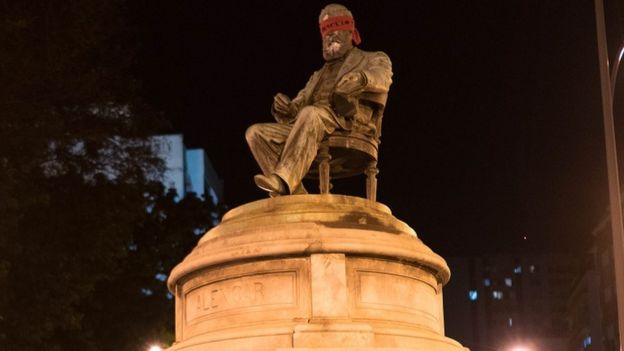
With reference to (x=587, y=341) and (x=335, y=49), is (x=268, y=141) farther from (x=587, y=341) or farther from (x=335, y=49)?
(x=587, y=341)

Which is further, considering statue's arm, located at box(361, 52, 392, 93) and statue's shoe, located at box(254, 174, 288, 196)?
statue's arm, located at box(361, 52, 392, 93)

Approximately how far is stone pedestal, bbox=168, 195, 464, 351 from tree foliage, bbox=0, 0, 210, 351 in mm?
8354

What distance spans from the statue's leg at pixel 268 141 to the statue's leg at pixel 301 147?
438 millimetres

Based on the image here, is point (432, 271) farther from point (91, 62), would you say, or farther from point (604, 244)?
point (604, 244)

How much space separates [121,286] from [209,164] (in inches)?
1808

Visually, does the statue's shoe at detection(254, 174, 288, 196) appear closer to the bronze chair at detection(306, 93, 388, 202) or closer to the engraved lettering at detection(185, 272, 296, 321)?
the bronze chair at detection(306, 93, 388, 202)

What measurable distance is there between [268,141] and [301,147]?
686mm

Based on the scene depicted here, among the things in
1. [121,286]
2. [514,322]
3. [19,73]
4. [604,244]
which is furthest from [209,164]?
[19,73]

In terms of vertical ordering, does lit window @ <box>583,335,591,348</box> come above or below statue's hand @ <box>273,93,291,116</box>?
above

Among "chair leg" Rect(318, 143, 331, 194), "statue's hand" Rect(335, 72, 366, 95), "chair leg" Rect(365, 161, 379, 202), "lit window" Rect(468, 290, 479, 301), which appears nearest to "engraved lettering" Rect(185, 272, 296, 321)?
"chair leg" Rect(318, 143, 331, 194)

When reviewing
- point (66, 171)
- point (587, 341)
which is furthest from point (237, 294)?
point (587, 341)

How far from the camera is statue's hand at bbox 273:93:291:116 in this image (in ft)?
39.5

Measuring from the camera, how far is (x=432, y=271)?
1141 cm

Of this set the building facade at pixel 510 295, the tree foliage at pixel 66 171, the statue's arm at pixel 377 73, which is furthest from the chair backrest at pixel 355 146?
the building facade at pixel 510 295
